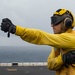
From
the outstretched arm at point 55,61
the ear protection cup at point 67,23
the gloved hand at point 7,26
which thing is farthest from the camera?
the outstretched arm at point 55,61

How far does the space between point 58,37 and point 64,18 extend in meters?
0.53

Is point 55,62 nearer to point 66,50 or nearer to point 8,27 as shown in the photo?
point 66,50

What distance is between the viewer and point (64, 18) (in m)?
5.99

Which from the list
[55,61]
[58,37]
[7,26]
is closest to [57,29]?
[58,37]

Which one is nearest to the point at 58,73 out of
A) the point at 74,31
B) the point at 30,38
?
the point at 74,31

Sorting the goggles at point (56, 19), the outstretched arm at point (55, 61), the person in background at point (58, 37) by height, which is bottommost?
the outstretched arm at point (55, 61)

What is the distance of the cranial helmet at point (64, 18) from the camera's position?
19.4 ft

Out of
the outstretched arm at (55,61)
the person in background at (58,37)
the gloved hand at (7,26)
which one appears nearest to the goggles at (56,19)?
the person in background at (58,37)

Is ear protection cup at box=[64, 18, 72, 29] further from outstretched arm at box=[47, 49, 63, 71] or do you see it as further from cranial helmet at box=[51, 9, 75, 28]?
outstretched arm at box=[47, 49, 63, 71]

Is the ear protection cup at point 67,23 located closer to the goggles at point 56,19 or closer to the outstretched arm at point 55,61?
the goggles at point 56,19

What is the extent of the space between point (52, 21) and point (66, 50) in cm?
50

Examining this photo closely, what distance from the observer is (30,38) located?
537 cm

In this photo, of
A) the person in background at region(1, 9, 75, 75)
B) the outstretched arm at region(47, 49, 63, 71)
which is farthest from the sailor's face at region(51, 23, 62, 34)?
the outstretched arm at region(47, 49, 63, 71)

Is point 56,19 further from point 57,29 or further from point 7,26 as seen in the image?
point 7,26
